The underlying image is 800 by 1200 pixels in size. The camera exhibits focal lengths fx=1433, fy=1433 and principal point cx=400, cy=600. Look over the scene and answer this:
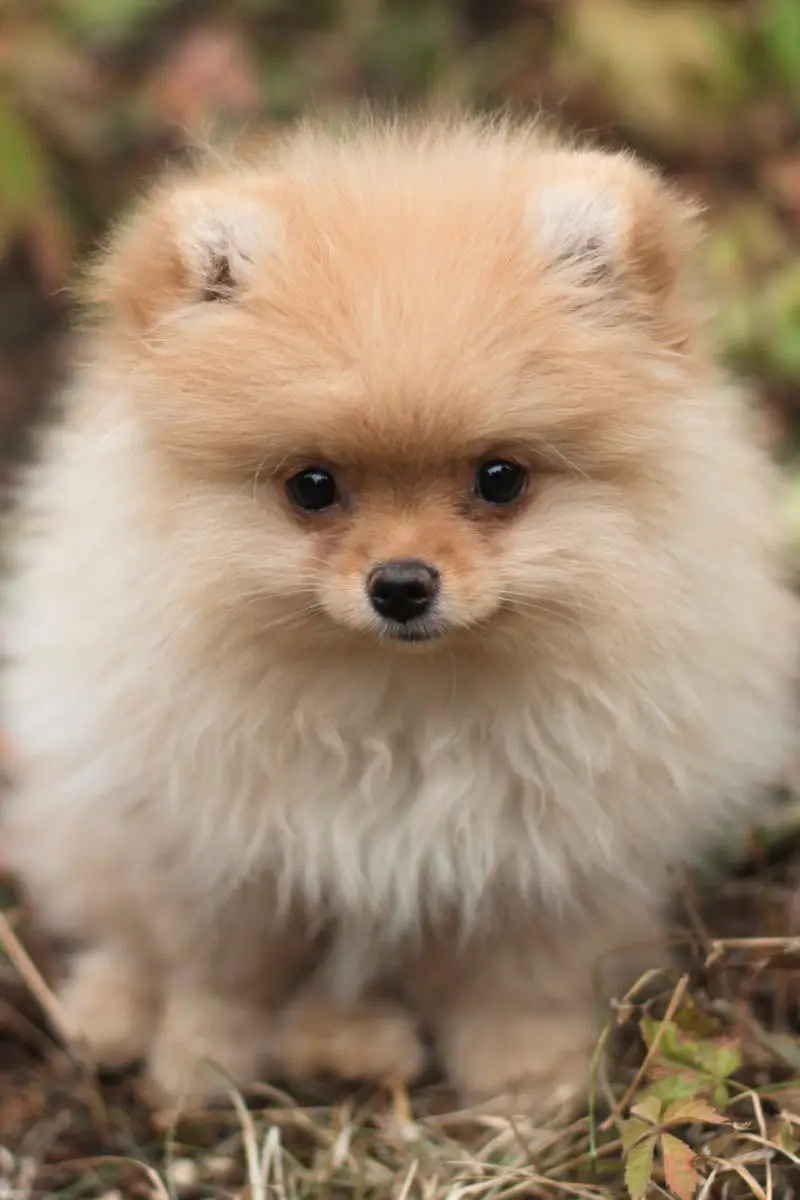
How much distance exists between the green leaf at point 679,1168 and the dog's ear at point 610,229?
92 cm

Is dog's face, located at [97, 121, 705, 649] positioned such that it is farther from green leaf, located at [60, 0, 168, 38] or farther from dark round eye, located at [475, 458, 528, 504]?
green leaf, located at [60, 0, 168, 38]

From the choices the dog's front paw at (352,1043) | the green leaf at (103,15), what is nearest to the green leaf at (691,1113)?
the dog's front paw at (352,1043)

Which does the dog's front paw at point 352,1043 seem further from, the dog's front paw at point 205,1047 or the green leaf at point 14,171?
the green leaf at point 14,171

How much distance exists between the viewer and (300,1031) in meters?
2.03

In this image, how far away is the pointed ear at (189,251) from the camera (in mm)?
1461

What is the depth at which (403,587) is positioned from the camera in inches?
55.2

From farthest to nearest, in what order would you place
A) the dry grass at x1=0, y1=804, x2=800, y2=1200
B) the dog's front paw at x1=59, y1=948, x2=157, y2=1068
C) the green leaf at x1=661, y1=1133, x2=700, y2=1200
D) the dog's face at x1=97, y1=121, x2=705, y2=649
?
the dog's front paw at x1=59, y1=948, x2=157, y2=1068, the dry grass at x1=0, y1=804, x2=800, y2=1200, the green leaf at x1=661, y1=1133, x2=700, y2=1200, the dog's face at x1=97, y1=121, x2=705, y2=649

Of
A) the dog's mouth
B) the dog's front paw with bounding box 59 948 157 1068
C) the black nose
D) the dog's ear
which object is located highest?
the dog's ear

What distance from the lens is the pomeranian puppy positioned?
56.1 inches

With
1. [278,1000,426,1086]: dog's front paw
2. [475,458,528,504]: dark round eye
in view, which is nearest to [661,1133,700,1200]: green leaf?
[278,1000,426,1086]: dog's front paw

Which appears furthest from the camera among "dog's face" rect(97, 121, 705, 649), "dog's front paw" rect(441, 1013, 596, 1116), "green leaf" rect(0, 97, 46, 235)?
"green leaf" rect(0, 97, 46, 235)

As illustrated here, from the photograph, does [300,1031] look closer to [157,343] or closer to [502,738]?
[502,738]

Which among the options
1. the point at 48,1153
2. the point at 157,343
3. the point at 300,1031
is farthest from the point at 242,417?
the point at 48,1153

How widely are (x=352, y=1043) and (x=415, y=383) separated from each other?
1043 millimetres
